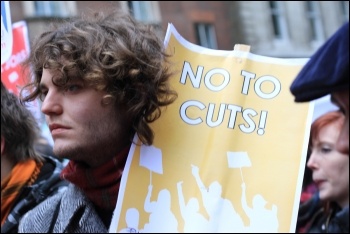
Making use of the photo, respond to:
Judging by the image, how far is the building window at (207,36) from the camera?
10237 millimetres

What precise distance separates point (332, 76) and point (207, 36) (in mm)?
9605

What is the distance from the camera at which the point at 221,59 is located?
7.11ft

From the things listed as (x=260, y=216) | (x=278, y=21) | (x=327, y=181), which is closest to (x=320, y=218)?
(x=327, y=181)

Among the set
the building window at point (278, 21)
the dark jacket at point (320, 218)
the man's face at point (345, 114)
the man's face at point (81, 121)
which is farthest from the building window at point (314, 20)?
the man's face at point (345, 114)

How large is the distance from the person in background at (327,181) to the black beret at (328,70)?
6.06 ft

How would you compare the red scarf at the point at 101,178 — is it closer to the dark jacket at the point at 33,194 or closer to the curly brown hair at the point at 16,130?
the dark jacket at the point at 33,194

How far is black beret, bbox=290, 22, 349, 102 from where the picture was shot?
130 cm

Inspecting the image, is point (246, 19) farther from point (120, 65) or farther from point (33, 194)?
point (120, 65)

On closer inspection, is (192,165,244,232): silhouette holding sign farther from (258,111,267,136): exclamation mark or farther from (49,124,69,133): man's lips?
(49,124,69,133): man's lips

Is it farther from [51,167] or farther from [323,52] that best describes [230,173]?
[51,167]

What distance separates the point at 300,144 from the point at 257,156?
0.40ft

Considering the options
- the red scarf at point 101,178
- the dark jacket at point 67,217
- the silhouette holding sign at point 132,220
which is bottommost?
the dark jacket at point 67,217

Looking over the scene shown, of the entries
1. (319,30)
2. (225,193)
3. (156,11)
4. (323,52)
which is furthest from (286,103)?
(319,30)

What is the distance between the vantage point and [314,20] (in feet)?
44.9
